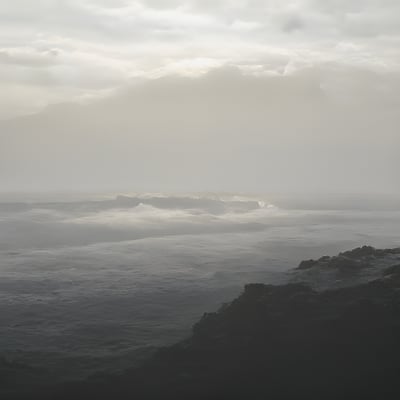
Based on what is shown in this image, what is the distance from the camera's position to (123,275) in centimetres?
4538

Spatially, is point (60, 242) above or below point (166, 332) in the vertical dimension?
above

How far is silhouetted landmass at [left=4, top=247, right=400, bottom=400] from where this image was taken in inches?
758

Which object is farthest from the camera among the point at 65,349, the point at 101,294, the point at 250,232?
the point at 250,232

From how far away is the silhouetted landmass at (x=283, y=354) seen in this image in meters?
19.2

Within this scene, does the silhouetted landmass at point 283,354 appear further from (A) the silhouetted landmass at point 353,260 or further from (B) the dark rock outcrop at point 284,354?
(A) the silhouetted landmass at point 353,260

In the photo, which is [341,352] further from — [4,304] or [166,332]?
[4,304]

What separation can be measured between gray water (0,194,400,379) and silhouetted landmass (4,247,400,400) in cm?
250

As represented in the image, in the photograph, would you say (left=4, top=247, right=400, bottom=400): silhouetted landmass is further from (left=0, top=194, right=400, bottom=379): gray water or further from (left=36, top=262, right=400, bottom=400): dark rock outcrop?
(left=0, top=194, right=400, bottom=379): gray water

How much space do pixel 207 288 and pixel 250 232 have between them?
166 ft

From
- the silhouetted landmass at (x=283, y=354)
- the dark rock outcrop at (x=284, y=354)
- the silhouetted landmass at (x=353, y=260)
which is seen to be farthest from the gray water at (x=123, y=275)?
the silhouetted landmass at (x=353, y=260)

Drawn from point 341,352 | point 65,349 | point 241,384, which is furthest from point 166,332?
point 341,352

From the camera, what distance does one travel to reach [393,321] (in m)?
22.7

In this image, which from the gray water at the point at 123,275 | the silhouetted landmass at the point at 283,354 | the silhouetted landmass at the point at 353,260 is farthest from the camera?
the silhouetted landmass at the point at 353,260

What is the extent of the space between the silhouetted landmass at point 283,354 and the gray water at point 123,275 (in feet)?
8.21
